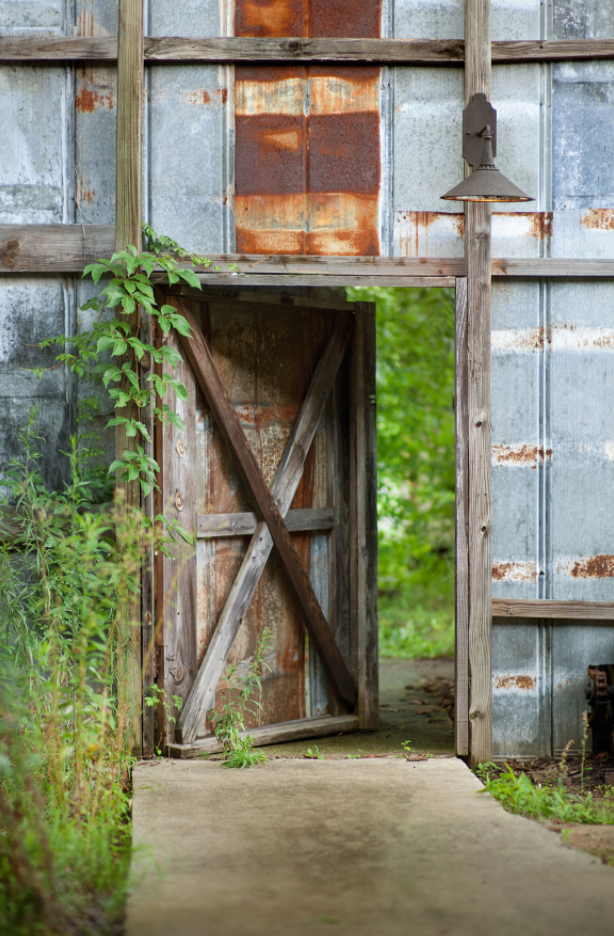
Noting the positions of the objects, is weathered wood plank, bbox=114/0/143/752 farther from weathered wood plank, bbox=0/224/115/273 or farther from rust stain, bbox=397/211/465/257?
rust stain, bbox=397/211/465/257

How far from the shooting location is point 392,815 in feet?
13.4

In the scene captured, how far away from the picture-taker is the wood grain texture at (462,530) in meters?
5.25

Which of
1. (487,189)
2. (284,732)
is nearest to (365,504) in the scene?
(284,732)

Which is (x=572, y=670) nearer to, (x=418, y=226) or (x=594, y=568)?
(x=594, y=568)

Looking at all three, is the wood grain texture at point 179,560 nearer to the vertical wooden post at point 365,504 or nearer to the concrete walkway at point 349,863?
the concrete walkway at point 349,863

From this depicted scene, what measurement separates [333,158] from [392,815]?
11.5 feet

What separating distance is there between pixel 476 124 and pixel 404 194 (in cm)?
54

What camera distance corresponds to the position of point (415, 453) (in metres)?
11.5

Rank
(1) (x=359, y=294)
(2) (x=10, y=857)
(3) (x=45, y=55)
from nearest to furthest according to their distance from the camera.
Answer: (2) (x=10, y=857) → (3) (x=45, y=55) → (1) (x=359, y=294)

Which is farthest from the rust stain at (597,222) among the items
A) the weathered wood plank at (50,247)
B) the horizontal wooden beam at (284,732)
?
the horizontal wooden beam at (284,732)

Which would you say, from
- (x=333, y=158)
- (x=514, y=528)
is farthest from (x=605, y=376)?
(x=333, y=158)

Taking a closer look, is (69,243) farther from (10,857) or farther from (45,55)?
(10,857)

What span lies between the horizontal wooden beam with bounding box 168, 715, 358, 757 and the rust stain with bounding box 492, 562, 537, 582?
1.76 metres

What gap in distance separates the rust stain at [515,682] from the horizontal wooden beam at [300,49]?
139 inches
